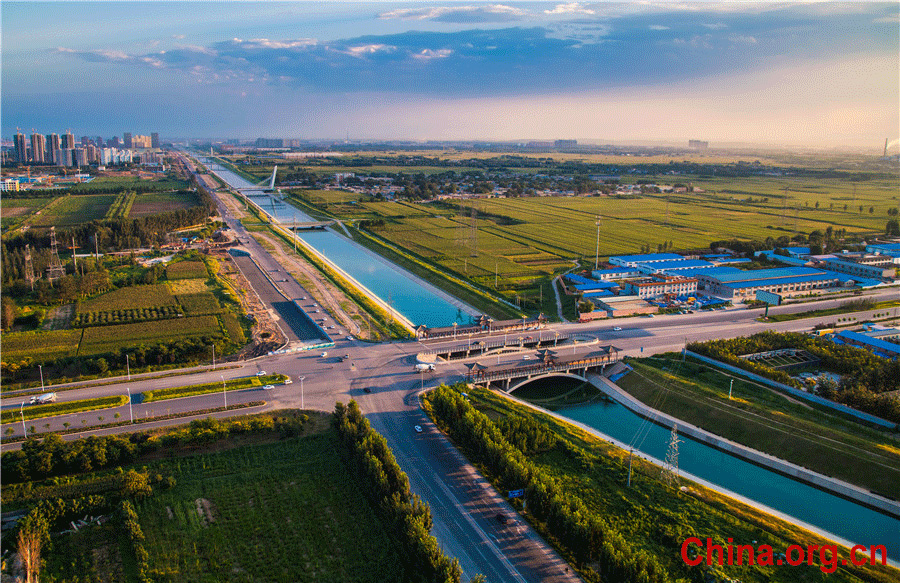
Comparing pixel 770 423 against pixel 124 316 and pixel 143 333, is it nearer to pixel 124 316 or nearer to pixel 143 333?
pixel 143 333

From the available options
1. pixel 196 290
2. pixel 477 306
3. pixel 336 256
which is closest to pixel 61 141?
pixel 336 256

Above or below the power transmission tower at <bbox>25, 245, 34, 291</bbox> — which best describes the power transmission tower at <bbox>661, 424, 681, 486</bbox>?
below

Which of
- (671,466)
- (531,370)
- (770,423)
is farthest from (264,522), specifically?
(770,423)

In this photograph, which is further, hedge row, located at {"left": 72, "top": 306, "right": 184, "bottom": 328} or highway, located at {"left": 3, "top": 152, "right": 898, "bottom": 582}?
hedge row, located at {"left": 72, "top": 306, "right": 184, "bottom": 328}

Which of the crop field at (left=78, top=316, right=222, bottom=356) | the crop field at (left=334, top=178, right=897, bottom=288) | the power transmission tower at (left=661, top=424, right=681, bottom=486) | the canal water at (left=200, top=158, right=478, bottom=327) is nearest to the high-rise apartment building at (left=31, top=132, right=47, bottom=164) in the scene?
the canal water at (left=200, top=158, right=478, bottom=327)

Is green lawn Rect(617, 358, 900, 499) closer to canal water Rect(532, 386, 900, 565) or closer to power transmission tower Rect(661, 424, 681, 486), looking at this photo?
canal water Rect(532, 386, 900, 565)

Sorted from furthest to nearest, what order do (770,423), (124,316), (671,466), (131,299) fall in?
(131,299)
(124,316)
(770,423)
(671,466)
